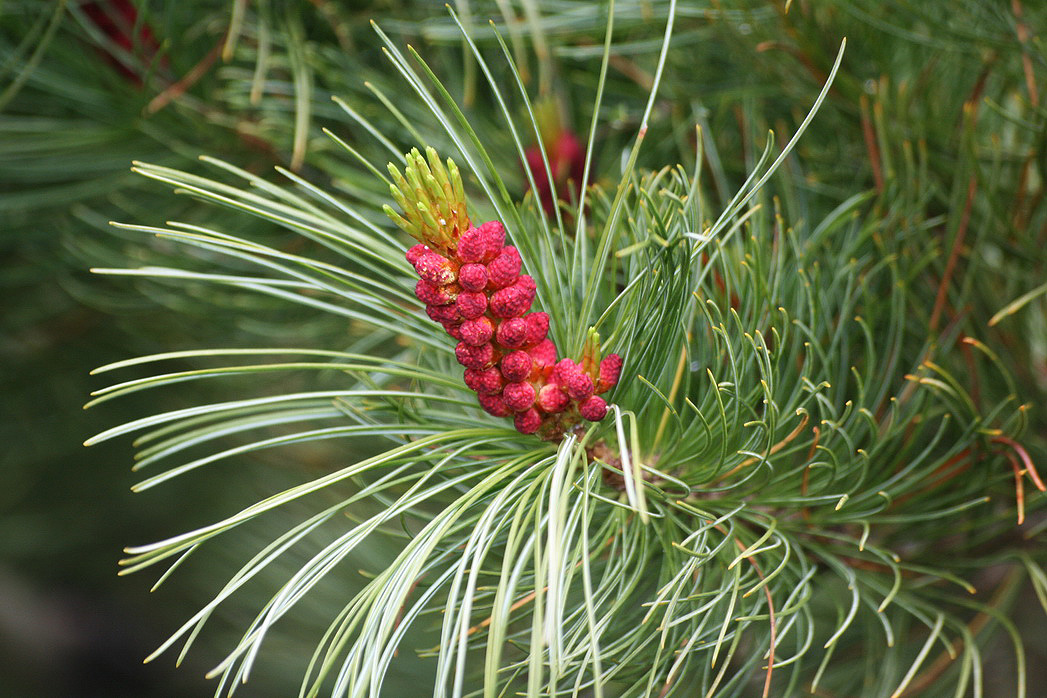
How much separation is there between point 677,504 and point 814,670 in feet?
1.00

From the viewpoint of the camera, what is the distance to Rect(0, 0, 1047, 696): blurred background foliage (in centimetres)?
43

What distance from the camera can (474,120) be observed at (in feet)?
1.79

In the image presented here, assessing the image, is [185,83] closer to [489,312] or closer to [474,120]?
[474,120]

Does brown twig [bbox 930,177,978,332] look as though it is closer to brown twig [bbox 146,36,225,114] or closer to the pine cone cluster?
the pine cone cluster

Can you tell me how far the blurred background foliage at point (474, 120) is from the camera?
0.43m

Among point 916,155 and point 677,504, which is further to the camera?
point 916,155

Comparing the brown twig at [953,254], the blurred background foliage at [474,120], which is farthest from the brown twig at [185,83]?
the brown twig at [953,254]

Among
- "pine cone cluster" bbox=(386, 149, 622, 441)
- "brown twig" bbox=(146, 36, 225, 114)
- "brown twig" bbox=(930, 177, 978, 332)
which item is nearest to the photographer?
"pine cone cluster" bbox=(386, 149, 622, 441)

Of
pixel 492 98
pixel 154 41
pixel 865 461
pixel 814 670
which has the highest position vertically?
pixel 154 41

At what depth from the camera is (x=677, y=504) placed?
310 millimetres

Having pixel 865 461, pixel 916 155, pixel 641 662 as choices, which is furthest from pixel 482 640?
pixel 916 155

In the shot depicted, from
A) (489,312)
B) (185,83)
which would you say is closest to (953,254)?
(489,312)

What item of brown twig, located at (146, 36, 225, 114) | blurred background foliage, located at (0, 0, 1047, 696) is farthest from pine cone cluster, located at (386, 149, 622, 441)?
brown twig, located at (146, 36, 225, 114)

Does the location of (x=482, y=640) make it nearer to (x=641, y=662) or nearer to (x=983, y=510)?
(x=641, y=662)
